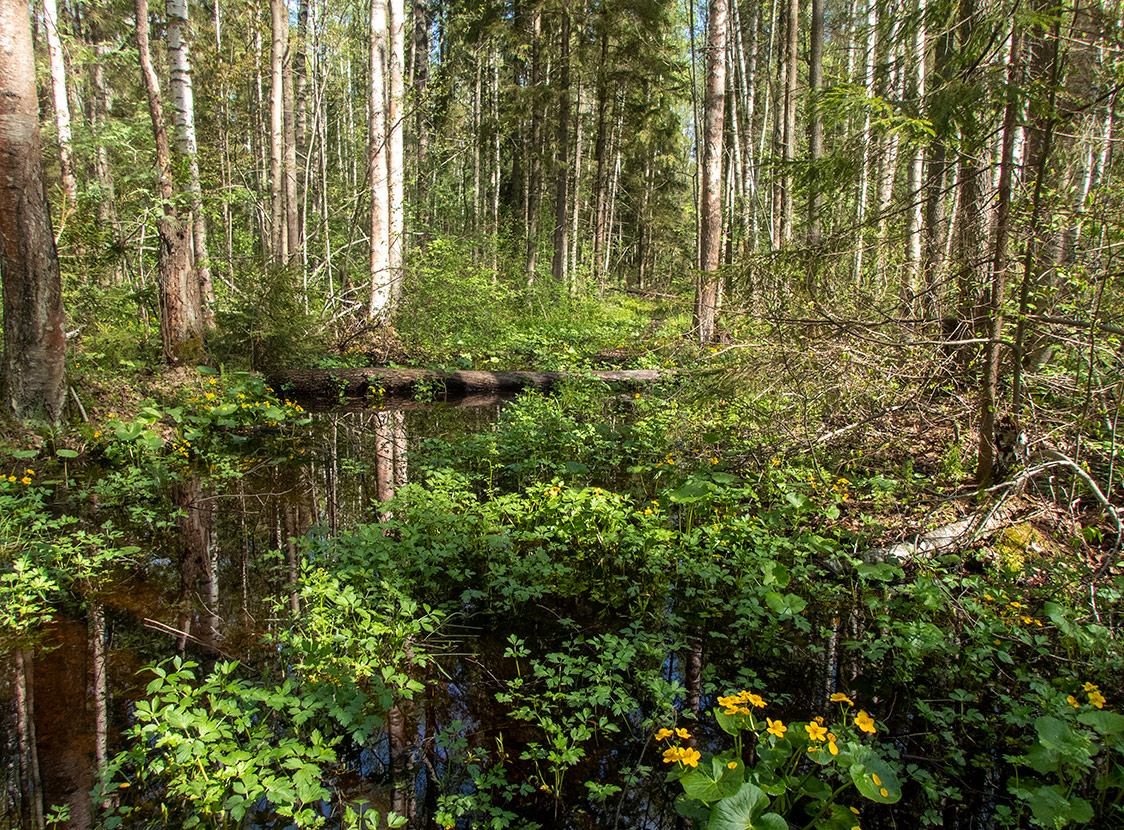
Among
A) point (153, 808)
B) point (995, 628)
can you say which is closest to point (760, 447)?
point (995, 628)

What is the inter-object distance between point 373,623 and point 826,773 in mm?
2150

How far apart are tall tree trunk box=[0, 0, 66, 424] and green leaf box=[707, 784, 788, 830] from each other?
7.23m

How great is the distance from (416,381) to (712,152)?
21.3ft

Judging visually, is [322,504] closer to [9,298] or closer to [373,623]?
[373,623]

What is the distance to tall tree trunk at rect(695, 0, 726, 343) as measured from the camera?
10211 millimetres

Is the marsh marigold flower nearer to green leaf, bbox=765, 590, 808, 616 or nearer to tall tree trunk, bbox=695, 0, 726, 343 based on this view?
green leaf, bbox=765, 590, 808, 616

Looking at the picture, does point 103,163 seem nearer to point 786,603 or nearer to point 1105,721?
point 786,603

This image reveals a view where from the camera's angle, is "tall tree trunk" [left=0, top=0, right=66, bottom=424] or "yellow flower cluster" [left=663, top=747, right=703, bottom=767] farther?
"tall tree trunk" [left=0, top=0, right=66, bottom=424]

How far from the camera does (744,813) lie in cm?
194

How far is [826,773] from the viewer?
96.1 inches

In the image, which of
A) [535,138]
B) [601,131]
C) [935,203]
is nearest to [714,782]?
[935,203]

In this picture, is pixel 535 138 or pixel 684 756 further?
pixel 535 138

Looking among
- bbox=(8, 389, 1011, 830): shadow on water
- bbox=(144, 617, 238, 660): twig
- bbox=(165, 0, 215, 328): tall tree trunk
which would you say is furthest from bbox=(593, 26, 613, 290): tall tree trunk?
bbox=(144, 617, 238, 660): twig

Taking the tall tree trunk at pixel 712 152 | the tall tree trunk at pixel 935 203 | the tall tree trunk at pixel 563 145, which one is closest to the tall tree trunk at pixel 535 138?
the tall tree trunk at pixel 563 145
